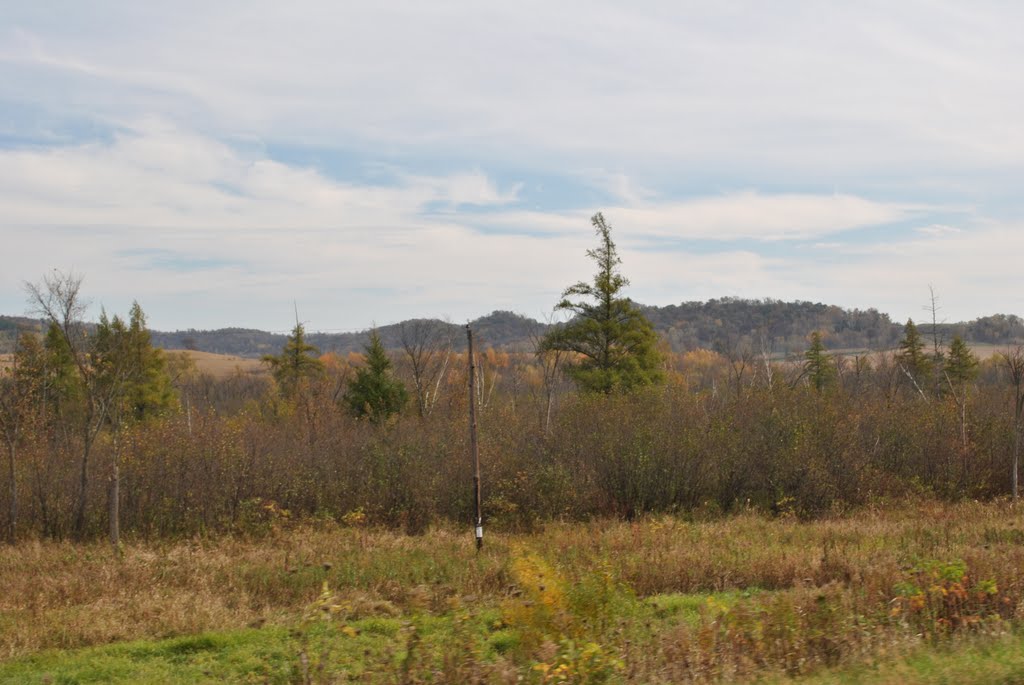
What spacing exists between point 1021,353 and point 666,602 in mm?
18162

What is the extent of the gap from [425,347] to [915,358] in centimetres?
3453

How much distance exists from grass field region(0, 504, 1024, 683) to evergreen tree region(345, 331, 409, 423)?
16992mm

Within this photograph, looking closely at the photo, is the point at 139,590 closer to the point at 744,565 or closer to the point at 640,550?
the point at 640,550

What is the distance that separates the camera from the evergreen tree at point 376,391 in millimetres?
34844

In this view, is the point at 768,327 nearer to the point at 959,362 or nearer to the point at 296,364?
the point at 959,362

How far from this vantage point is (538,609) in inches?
379

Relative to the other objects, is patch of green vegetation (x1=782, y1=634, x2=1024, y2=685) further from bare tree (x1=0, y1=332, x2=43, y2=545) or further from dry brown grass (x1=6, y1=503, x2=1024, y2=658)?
bare tree (x1=0, y1=332, x2=43, y2=545)

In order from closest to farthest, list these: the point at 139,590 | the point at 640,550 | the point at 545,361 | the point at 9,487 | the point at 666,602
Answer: the point at 666,602 < the point at 139,590 < the point at 640,550 < the point at 9,487 < the point at 545,361

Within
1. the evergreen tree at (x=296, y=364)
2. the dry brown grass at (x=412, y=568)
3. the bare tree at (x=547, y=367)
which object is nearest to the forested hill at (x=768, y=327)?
the evergreen tree at (x=296, y=364)

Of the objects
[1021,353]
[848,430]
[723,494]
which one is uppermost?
[1021,353]

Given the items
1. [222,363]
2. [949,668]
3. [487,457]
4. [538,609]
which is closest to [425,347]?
[487,457]

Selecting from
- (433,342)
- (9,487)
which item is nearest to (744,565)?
(9,487)

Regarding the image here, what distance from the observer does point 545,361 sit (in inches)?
1542

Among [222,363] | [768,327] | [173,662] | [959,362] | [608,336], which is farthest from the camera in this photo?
[222,363]
